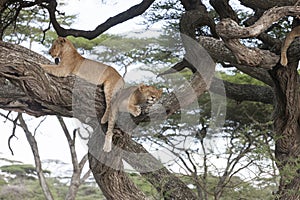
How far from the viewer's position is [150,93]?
2.36 meters

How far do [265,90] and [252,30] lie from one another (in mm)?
1762

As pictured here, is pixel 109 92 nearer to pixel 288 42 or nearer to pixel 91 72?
pixel 91 72

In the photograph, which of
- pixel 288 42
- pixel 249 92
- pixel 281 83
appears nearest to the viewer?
pixel 288 42

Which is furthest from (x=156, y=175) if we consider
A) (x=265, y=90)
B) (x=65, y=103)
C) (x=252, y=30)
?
(x=265, y=90)

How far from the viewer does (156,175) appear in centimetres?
279

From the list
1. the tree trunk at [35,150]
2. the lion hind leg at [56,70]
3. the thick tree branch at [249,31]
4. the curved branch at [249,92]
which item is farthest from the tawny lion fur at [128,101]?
the tree trunk at [35,150]

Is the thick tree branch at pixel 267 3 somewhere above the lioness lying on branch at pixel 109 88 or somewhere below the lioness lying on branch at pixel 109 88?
above

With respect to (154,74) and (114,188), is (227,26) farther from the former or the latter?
(154,74)

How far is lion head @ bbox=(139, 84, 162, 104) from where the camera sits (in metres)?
2.33

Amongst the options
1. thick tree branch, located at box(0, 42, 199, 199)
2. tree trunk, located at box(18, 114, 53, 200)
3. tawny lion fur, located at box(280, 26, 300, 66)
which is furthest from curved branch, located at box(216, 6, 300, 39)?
tree trunk, located at box(18, 114, 53, 200)

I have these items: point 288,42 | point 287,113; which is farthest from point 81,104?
point 287,113

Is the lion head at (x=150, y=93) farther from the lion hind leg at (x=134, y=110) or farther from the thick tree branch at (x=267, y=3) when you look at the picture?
the thick tree branch at (x=267, y=3)

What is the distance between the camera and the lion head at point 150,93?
233 centimetres

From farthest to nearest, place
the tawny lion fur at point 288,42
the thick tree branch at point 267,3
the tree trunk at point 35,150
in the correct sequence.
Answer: the tree trunk at point 35,150 → the thick tree branch at point 267,3 → the tawny lion fur at point 288,42
